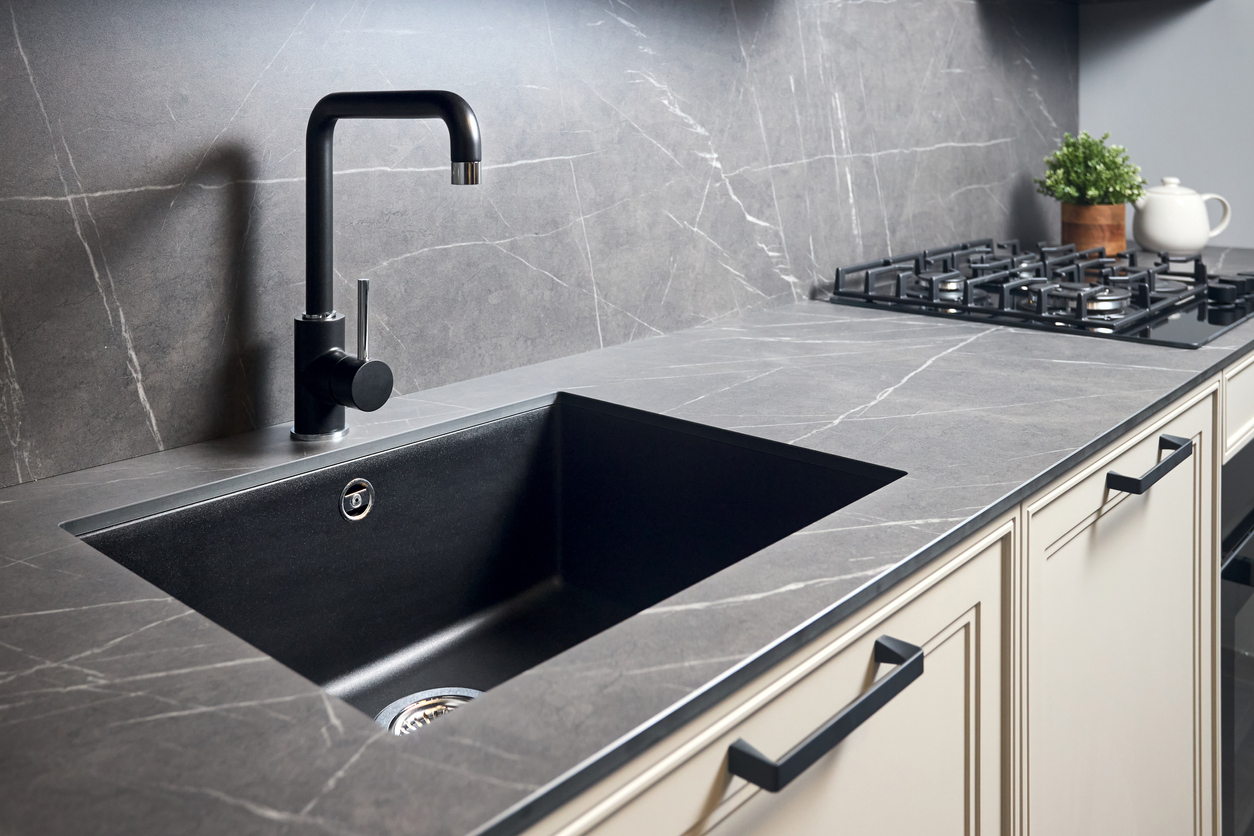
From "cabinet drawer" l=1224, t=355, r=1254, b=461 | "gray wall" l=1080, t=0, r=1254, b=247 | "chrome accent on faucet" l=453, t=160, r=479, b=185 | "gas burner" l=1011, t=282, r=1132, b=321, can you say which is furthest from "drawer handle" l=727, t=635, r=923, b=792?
"gray wall" l=1080, t=0, r=1254, b=247

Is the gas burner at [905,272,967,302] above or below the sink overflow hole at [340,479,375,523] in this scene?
above

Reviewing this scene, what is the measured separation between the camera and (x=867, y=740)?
0.78 metres

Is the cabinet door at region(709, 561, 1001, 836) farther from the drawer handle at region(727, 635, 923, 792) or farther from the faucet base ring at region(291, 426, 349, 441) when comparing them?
the faucet base ring at region(291, 426, 349, 441)

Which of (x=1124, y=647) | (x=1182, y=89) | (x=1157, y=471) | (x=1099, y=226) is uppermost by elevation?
(x=1182, y=89)

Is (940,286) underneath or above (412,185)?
underneath

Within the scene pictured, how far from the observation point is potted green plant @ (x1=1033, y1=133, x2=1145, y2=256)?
Result: 2215 millimetres

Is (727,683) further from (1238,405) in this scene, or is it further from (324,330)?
(1238,405)

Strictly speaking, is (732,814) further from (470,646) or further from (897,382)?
(897,382)

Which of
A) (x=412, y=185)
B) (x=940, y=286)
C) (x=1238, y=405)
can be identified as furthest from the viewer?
(x=940, y=286)

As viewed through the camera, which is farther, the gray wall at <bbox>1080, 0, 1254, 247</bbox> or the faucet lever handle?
the gray wall at <bbox>1080, 0, 1254, 247</bbox>

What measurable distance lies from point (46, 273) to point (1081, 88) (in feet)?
8.33

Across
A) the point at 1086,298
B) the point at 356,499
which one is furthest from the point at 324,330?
the point at 1086,298

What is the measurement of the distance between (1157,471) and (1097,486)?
0.40ft

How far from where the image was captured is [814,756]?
0.68 m
